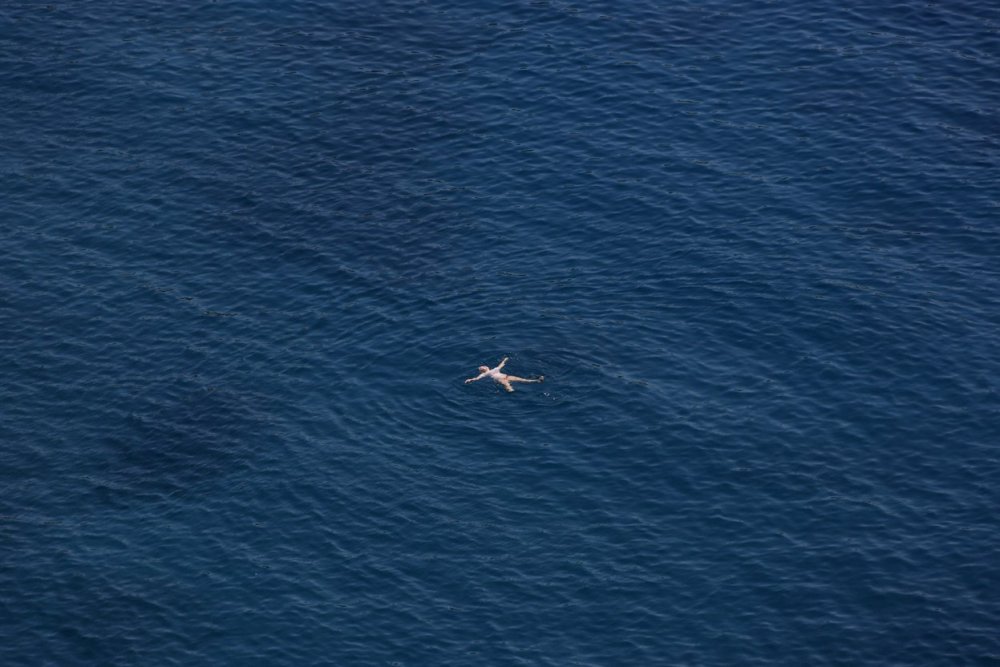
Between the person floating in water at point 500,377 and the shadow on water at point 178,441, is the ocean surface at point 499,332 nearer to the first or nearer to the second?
the shadow on water at point 178,441

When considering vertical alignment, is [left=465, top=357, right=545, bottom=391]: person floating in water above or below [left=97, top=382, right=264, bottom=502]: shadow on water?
above

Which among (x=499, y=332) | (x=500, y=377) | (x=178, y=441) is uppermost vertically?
(x=499, y=332)

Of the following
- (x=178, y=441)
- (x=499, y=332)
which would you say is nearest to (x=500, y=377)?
(x=499, y=332)

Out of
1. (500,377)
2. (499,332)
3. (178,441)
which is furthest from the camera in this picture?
(499,332)

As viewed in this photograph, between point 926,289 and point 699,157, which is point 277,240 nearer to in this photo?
point 699,157

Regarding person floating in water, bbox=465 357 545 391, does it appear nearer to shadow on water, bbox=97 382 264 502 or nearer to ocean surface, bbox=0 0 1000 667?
ocean surface, bbox=0 0 1000 667

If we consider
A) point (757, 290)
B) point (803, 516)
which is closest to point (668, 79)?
point (757, 290)

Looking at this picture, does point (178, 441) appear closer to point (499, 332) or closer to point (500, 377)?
point (500, 377)

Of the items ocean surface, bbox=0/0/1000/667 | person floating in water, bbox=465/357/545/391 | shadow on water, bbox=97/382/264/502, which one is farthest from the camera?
person floating in water, bbox=465/357/545/391

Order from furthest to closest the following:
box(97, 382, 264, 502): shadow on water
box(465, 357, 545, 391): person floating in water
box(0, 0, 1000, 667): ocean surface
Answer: box(465, 357, 545, 391): person floating in water < box(97, 382, 264, 502): shadow on water < box(0, 0, 1000, 667): ocean surface

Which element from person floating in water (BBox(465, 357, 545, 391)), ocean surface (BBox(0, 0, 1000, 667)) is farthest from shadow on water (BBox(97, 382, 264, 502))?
person floating in water (BBox(465, 357, 545, 391))

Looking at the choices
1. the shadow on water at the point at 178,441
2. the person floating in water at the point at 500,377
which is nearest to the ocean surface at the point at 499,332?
the shadow on water at the point at 178,441
